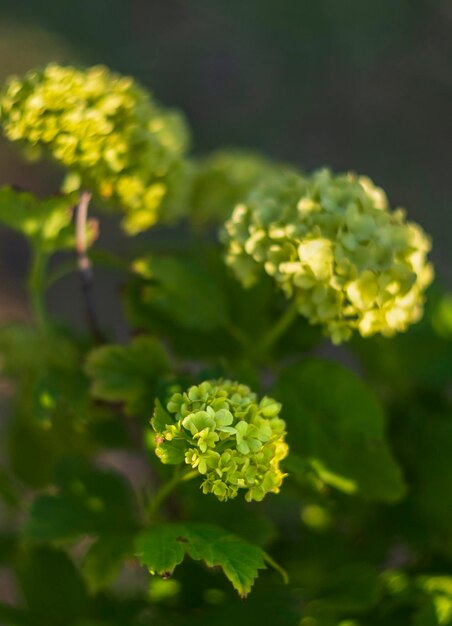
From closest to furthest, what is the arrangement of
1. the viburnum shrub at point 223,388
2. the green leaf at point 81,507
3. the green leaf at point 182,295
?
the viburnum shrub at point 223,388
the green leaf at point 81,507
the green leaf at point 182,295

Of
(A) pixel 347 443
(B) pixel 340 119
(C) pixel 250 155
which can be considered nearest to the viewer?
(A) pixel 347 443

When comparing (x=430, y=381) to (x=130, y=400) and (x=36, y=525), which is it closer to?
(x=130, y=400)

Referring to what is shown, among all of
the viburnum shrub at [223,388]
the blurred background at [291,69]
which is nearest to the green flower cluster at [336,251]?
the viburnum shrub at [223,388]

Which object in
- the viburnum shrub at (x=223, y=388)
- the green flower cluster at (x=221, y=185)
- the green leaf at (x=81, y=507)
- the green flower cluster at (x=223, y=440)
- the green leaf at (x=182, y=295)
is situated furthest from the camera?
the green flower cluster at (x=221, y=185)

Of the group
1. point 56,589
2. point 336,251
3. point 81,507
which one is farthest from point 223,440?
point 56,589

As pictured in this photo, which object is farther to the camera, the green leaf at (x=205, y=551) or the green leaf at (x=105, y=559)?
the green leaf at (x=105, y=559)

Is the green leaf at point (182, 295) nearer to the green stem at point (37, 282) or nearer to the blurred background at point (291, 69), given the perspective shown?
the green stem at point (37, 282)

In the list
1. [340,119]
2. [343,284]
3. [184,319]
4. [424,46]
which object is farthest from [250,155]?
[424,46]
